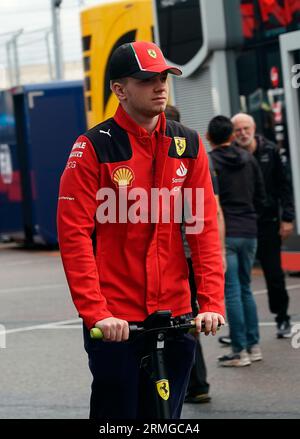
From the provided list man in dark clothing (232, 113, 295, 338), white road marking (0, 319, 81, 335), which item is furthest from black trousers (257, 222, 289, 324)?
white road marking (0, 319, 81, 335)

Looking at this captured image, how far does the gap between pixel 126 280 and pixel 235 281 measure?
4.45m

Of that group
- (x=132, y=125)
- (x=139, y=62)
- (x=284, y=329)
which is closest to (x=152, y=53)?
(x=139, y=62)

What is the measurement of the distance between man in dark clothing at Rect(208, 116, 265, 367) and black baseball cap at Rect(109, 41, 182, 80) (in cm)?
441

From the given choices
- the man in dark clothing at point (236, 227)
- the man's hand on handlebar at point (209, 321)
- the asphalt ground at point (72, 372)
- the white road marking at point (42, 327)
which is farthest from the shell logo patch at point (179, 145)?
the white road marking at point (42, 327)

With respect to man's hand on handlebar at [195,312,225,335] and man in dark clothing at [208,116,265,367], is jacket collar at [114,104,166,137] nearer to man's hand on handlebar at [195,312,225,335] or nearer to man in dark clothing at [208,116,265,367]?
man's hand on handlebar at [195,312,225,335]

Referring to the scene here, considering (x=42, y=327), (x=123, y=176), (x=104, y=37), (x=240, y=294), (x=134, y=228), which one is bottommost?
(x=42, y=327)

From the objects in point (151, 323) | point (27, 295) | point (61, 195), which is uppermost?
point (61, 195)

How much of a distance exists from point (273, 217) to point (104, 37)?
29.7ft

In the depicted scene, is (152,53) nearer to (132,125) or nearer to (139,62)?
(139,62)

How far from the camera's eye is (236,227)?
8.78 m

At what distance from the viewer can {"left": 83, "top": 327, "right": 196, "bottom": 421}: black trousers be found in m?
4.28

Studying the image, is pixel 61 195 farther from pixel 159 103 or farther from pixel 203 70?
pixel 203 70

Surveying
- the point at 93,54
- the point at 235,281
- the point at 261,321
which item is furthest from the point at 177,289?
the point at 93,54

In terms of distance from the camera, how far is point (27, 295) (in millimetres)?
14633
